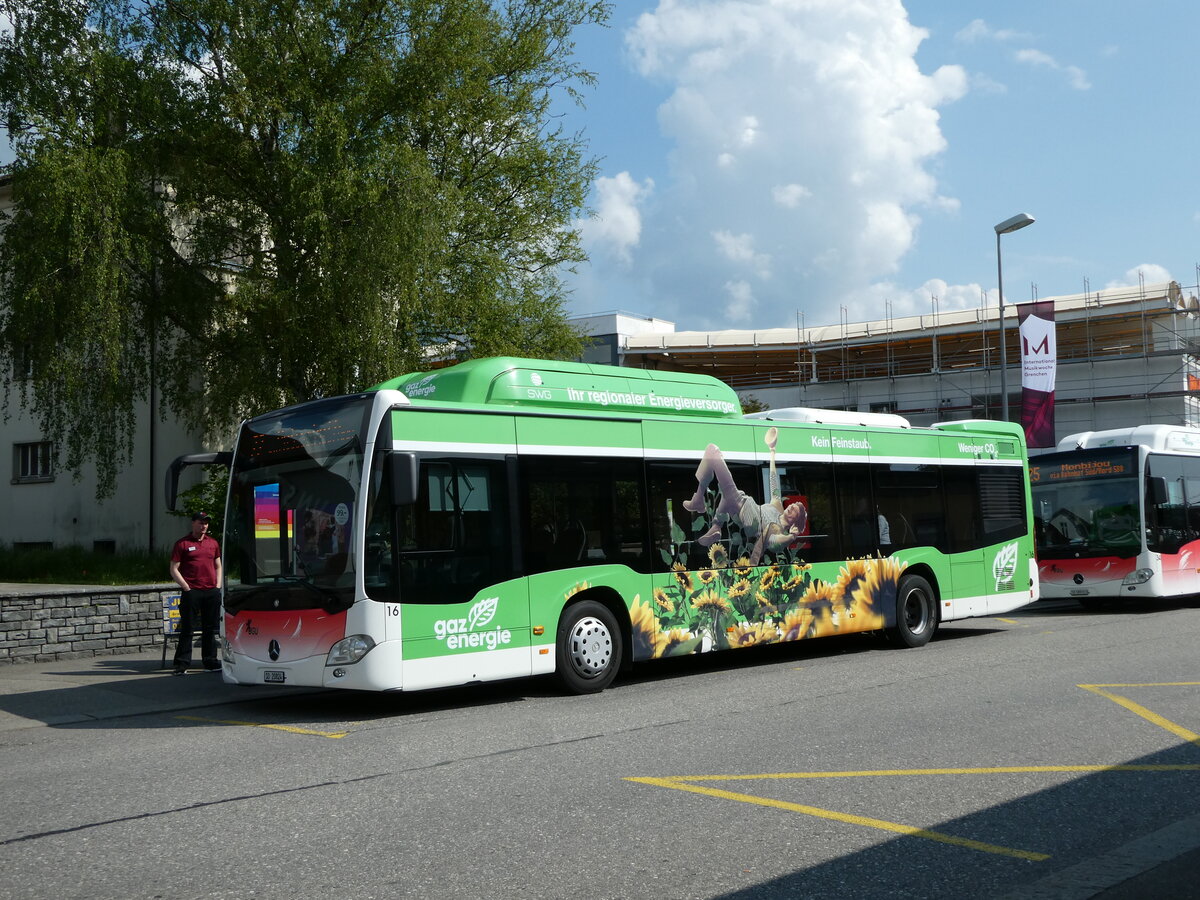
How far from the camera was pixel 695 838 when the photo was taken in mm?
5516

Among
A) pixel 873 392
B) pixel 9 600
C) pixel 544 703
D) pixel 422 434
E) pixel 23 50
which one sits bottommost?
pixel 544 703

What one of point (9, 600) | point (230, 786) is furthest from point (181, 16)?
point (230, 786)

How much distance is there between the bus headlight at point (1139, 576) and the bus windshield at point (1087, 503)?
0.31 m

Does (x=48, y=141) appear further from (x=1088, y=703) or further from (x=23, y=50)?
(x=1088, y=703)

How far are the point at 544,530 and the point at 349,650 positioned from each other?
215 cm

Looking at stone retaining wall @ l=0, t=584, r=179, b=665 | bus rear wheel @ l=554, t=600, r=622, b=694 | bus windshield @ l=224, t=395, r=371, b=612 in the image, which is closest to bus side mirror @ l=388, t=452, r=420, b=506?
bus windshield @ l=224, t=395, r=371, b=612

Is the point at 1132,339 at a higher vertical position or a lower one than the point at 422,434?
higher

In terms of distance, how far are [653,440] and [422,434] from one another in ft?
9.57

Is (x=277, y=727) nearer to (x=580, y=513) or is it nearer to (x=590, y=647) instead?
(x=590, y=647)

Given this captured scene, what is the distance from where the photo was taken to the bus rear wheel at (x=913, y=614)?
14.6 meters

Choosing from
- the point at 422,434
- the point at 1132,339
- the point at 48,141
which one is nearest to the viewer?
the point at 422,434

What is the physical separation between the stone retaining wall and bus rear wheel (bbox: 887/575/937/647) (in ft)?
31.5

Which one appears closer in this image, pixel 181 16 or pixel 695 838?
pixel 695 838

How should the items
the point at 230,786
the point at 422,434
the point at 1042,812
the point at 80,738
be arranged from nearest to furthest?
the point at 1042,812
the point at 230,786
the point at 80,738
the point at 422,434
